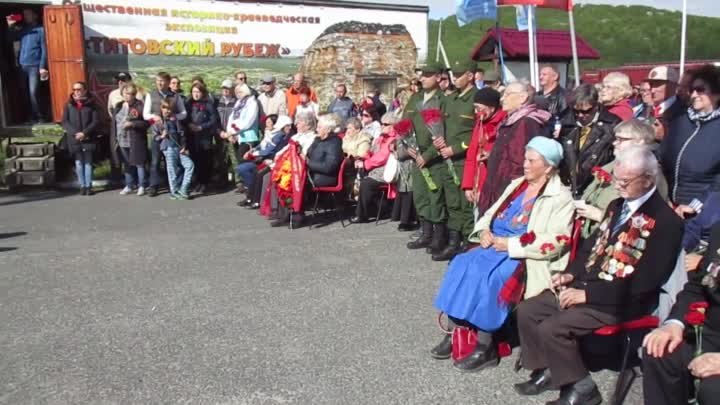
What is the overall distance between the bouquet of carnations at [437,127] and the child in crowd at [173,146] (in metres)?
4.59

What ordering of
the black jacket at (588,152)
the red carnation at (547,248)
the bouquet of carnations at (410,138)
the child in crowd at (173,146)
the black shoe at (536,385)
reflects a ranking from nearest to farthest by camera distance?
the black shoe at (536,385) → the red carnation at (547,248) → the black jacket at (588,152) → the bouquet of carnations at (410,138) → the child in crowd at (173,146)

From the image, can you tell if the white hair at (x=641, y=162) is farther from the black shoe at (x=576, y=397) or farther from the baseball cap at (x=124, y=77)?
the baseball cap at (x=124, y=77)

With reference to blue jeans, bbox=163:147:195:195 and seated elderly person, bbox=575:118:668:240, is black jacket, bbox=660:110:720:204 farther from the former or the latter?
blue jeans, bbox=163:147:195:195

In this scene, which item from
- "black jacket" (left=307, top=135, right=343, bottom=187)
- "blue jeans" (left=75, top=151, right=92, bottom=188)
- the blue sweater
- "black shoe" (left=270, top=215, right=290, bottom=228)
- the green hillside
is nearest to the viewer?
"black jacket" (left=307, top=135, right=343, bottom=187)

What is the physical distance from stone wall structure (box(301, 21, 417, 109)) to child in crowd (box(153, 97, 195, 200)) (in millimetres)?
4929

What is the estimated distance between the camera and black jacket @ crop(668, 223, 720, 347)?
116 inches

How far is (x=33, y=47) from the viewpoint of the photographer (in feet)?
37.2

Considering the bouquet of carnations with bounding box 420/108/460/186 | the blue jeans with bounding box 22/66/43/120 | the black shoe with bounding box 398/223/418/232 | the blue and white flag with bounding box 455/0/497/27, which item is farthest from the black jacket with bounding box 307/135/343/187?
the blue jeans with bounding box 22/66/43/120

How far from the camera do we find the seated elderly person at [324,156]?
7.57m

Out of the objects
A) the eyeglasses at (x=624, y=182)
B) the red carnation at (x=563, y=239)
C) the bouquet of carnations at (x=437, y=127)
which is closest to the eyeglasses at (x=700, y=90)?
the eyeglasses at (x=624, y=182)

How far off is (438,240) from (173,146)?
483cm

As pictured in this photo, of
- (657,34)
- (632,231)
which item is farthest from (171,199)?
(657,34)

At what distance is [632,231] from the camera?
10.8 ft

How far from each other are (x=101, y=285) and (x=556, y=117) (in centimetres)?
432
